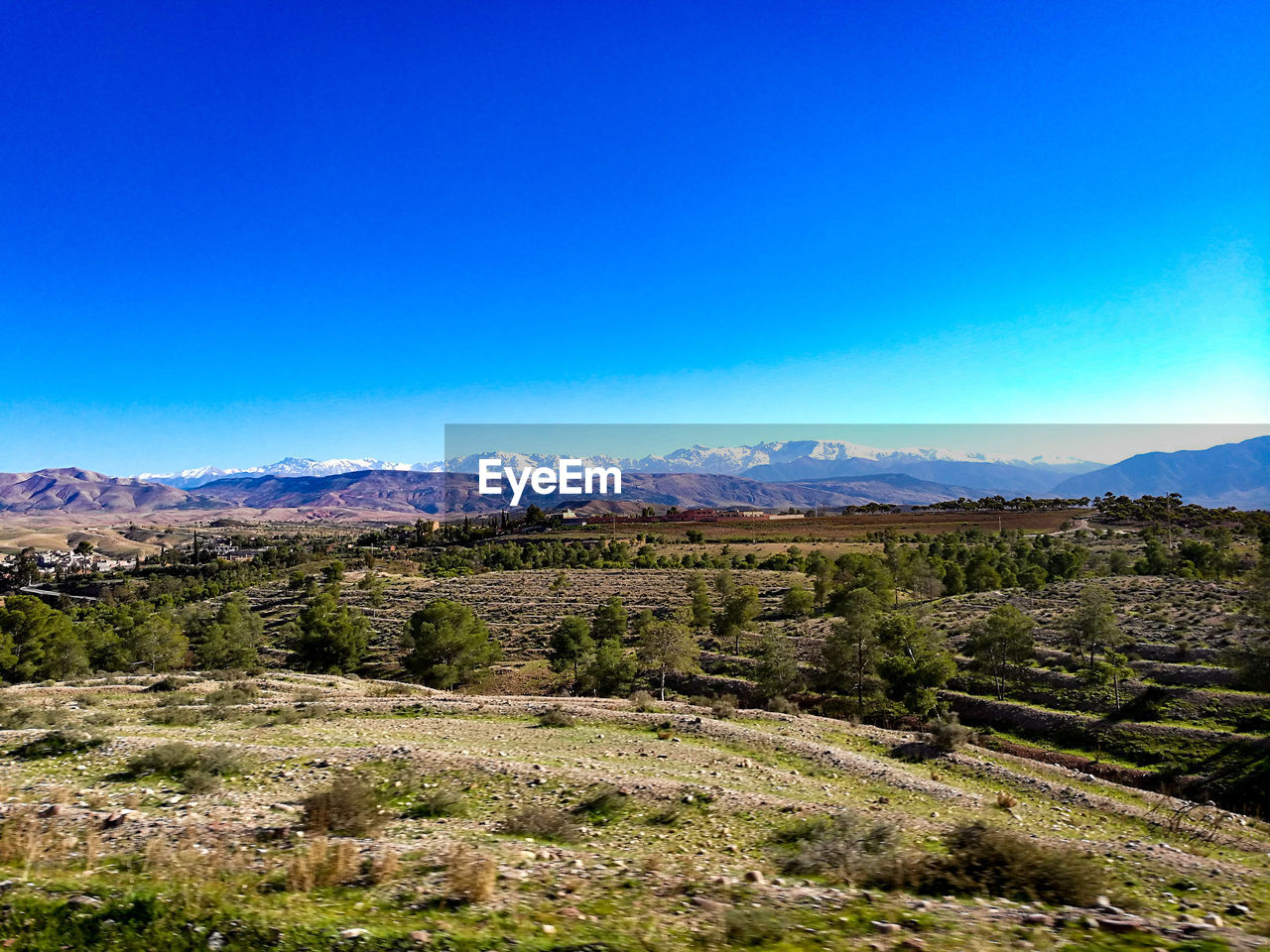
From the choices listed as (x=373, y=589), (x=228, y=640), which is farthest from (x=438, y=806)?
(x=373, y=589)

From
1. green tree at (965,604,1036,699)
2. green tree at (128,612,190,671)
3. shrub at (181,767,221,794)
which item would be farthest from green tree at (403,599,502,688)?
green tree at (965,604,1036,699)

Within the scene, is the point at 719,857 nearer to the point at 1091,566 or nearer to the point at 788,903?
the point at 788,903

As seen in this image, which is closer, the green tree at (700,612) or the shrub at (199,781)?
the shrub at (199,781)

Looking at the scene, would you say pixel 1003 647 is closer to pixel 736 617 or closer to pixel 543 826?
pixel 736 617

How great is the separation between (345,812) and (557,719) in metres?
13.0

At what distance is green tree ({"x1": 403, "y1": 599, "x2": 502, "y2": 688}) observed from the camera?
47416 millimetres

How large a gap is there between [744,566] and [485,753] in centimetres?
9597

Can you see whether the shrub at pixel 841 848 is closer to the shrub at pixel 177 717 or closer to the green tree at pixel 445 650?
the shrub at pixel 177 717

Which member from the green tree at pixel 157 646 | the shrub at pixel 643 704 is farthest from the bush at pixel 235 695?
the green tree at pixel 157 646

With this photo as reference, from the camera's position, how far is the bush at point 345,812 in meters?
10.6

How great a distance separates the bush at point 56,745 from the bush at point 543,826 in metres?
13.1

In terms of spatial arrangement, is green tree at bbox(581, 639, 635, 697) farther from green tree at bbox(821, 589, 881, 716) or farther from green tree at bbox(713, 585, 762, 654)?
green tree at bbox(713, 585, 762, 654)

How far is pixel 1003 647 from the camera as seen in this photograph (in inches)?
1596

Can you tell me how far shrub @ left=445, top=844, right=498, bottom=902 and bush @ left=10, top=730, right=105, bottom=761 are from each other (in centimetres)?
1439
